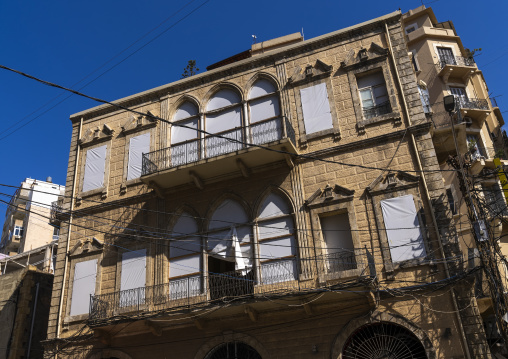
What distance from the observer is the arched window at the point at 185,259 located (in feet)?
50.1

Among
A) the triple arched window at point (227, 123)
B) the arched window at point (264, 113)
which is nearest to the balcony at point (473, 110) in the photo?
the arched window at point (264, 113)

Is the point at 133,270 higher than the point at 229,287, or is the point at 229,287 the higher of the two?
the point at 133,270

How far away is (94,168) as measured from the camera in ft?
62.3

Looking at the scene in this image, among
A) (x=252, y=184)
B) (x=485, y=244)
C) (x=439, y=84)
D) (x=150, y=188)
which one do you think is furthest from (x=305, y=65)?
(x=439, y=84)

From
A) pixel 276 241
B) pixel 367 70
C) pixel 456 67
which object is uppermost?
pixel 456 67

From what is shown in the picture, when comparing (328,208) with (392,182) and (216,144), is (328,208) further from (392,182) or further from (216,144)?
(216,144)

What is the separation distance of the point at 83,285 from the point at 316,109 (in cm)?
1008

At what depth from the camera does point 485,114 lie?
28.7 m

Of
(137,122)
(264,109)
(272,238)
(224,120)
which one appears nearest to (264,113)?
(264,109)

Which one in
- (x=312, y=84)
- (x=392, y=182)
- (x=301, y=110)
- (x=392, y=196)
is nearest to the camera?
(x=392, y=196)

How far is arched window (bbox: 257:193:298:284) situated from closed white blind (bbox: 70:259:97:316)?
6281 mm

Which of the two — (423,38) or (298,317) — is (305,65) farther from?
(423,38)

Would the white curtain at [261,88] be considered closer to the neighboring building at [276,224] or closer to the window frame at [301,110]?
the neighboring building at [276,224]

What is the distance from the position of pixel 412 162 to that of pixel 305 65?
524 centimetres
